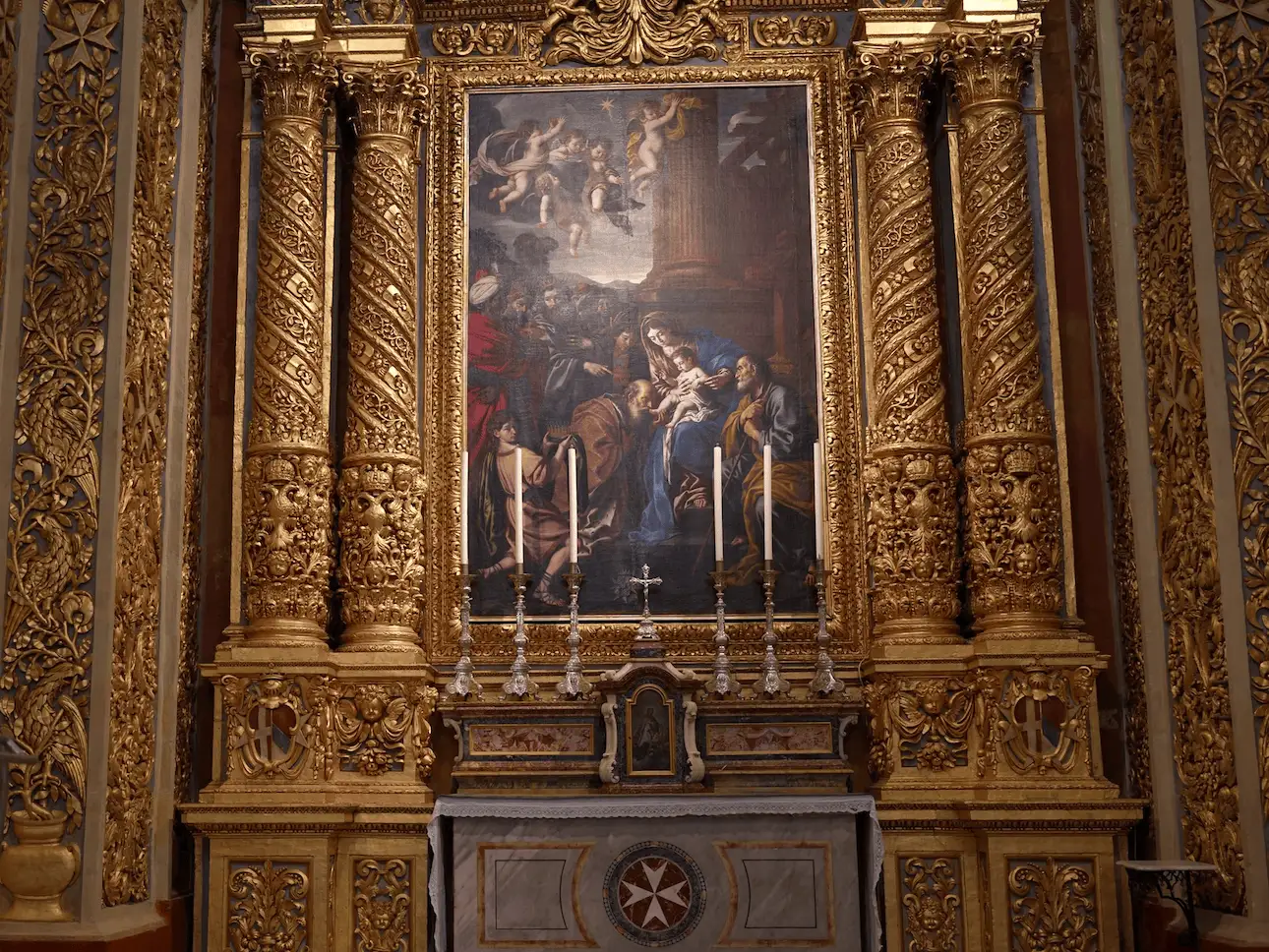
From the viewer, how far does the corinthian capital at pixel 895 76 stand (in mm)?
8320

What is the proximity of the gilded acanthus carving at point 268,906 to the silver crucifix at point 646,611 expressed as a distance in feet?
6.51

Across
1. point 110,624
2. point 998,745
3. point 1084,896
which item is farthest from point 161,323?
point 1084,896

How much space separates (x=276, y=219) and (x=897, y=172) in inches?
132

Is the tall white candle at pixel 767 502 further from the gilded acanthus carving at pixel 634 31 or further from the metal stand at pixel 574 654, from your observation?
the gilded acanthus carving at pixel 634 31

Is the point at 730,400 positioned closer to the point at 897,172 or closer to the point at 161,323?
the point at 897,172

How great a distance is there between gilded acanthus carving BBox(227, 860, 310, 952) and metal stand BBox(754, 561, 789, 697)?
7.93 ft

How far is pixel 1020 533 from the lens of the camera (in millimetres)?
7672

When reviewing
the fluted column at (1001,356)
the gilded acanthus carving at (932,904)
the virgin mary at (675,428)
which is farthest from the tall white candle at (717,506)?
the gilded acanthus carving at (932,904)

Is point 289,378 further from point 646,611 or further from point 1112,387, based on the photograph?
point 1112,387

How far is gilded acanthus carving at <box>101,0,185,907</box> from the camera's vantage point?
685cm

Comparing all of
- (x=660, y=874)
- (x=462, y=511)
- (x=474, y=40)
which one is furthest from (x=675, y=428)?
(x=474, y=40)

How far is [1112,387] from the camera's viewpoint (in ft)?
26.1

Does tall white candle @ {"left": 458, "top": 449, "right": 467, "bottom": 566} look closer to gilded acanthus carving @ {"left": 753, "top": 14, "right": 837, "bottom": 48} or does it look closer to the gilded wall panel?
gilded acanthus carving @ {"left": 753, "top": 14, "right": 837, "bottom": 48}

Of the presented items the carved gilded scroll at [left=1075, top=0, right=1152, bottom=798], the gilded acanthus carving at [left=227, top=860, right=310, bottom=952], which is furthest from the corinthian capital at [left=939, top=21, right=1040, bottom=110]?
the gilded acanthus carving at [left=227, top=860, right=310, bottom=952]
